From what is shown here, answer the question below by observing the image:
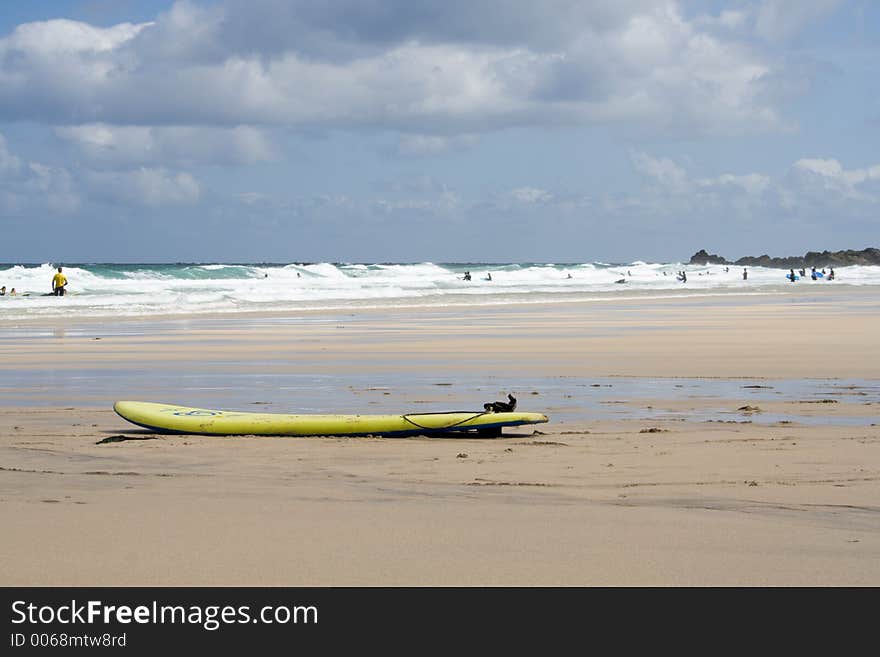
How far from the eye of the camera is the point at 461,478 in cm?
702

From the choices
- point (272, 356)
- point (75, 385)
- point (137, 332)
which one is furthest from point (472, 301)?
point (75, 385)

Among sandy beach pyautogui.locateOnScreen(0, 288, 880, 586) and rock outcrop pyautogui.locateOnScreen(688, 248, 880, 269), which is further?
rock outcrop pyautogui.locateOnScreen(688, 248, 880, 269)

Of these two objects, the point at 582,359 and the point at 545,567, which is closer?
the point at 545,567

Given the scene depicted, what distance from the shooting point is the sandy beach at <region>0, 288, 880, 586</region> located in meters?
4.75

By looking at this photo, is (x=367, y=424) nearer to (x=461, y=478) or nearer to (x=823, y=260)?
(x=461, y=478)

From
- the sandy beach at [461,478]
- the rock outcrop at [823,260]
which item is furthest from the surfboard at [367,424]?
the rock outcrop at [823,260]

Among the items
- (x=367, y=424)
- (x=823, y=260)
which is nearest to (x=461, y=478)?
(x=367, y=424)

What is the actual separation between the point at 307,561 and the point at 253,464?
296 cm

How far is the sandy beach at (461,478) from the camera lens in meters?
4.75

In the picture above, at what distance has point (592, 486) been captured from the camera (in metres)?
6.65

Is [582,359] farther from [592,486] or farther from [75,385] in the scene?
[592,486]

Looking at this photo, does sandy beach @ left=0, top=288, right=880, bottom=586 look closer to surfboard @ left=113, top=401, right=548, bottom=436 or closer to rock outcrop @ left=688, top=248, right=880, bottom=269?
surfboard @ left=113, top=401, right=548, bottom=436

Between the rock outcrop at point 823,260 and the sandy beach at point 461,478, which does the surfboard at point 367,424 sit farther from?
the rock outcrop at point 823,260

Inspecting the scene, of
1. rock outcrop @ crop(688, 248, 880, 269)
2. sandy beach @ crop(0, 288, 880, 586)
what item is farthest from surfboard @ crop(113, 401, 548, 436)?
rock outcrop @ crop(688, 248, 880, 269)
